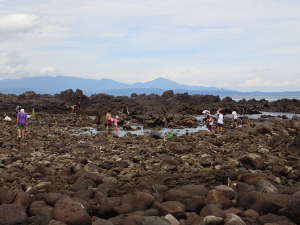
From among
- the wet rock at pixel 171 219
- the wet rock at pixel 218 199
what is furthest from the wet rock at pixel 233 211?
the wet rock at pixel 171 219

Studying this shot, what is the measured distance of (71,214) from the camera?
23.0 feet

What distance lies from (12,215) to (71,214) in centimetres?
109

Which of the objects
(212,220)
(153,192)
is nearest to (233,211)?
(212,220)

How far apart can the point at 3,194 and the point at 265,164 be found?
7.80m

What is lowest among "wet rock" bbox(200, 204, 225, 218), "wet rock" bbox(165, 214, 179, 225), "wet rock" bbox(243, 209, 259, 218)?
"wet rock" bbox(165, 214, 179, 225)

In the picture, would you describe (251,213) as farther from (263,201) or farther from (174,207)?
(174,207)

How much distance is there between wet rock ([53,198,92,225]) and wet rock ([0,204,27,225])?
0.63 metres

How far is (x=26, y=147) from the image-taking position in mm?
21297

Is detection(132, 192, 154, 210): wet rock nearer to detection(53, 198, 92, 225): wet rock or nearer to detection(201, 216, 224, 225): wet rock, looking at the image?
detection(53, 198, 92, 225): wet rock

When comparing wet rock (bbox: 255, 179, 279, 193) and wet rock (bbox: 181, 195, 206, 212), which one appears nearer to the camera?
wet rock (bbox: 181, 195, 206, 212)

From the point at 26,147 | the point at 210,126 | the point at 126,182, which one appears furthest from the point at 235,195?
the point at 210,126

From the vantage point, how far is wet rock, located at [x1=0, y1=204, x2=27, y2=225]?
7078 mm

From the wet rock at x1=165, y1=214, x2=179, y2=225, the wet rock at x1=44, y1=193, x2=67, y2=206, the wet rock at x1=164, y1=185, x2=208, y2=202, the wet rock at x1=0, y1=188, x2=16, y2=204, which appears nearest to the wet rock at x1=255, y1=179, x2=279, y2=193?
the wet rock at x1=164, y1=185, x2=208, y2=202

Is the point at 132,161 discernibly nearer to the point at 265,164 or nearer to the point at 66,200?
the point at 265,164
